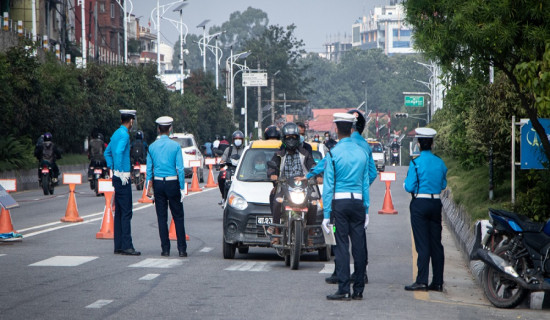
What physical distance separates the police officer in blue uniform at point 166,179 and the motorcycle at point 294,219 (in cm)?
Result: 158

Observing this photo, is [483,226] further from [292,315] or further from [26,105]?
[26,105]

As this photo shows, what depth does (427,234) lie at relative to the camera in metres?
11.9

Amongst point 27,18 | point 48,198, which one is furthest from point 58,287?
Result: point 27,18

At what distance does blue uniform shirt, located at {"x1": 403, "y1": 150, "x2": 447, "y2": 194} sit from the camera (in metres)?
11.8

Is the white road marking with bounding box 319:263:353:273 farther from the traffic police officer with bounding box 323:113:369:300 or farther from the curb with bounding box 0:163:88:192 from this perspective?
the curb with bounding box 0:163:88:192

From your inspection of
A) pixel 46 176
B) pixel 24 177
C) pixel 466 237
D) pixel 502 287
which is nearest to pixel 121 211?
pixel 466 237

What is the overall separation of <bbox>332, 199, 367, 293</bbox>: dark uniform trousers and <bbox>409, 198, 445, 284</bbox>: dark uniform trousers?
110cm

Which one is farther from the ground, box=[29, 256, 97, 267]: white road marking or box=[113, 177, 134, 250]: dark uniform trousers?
box=[113, 177, 134, 250]: dark uniform trousers

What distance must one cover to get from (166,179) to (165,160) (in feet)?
0.90

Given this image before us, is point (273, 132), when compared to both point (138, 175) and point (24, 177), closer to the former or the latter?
point (138, 175)

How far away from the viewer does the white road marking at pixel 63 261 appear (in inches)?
533

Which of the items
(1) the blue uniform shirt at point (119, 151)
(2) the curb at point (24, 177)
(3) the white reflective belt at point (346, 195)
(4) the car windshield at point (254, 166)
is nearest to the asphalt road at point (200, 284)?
(3) the white reflective belt at point (346, 195)

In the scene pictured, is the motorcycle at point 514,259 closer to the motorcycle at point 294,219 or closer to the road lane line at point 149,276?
A: the motorcycle at point 294,219

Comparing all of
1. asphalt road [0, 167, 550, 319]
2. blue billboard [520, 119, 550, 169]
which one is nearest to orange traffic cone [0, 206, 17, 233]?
asphalt road [0, 167, 550, 319]
